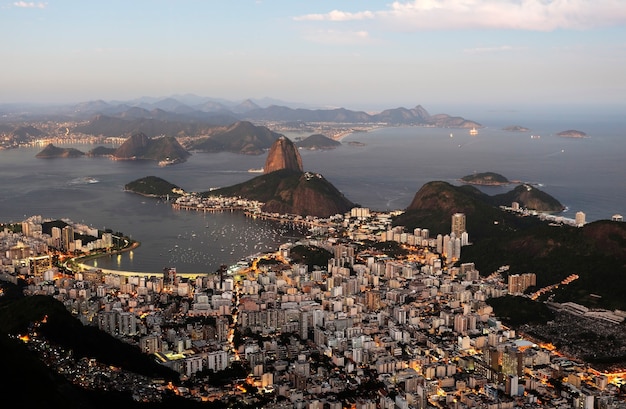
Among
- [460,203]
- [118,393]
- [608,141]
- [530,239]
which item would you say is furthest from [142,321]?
[608,141]

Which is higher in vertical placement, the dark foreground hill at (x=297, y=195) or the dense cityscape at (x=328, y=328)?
the dark foreground hill at (x=297, y=195)

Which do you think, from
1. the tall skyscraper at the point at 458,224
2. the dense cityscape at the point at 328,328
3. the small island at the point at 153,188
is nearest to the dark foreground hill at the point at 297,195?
the small island at the point at 153,188

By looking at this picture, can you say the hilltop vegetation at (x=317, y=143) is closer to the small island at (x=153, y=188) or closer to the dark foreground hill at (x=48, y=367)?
the small island at (x=153, y=188)

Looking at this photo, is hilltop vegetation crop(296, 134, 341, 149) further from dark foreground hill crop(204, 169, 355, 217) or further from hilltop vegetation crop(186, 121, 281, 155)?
dark foreground hill crop(204, 169, 355, 217)

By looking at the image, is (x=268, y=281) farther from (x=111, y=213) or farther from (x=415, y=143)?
(x=415, y=143)

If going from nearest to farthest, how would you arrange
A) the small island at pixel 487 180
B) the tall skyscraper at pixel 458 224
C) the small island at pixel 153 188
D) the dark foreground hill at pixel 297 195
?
the tall skyscraper at pixel 458 224
the dark foreground hill at pixel 297 195
the small island at pixel 153 188
the small island at pixel 487 180

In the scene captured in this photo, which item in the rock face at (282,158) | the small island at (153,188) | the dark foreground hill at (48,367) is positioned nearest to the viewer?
the dark foreground hill at (48,367)

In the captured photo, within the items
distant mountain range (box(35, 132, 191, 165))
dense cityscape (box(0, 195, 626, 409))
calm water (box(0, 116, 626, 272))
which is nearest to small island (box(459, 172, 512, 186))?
calm water (box(0, 116, 626, 272))
